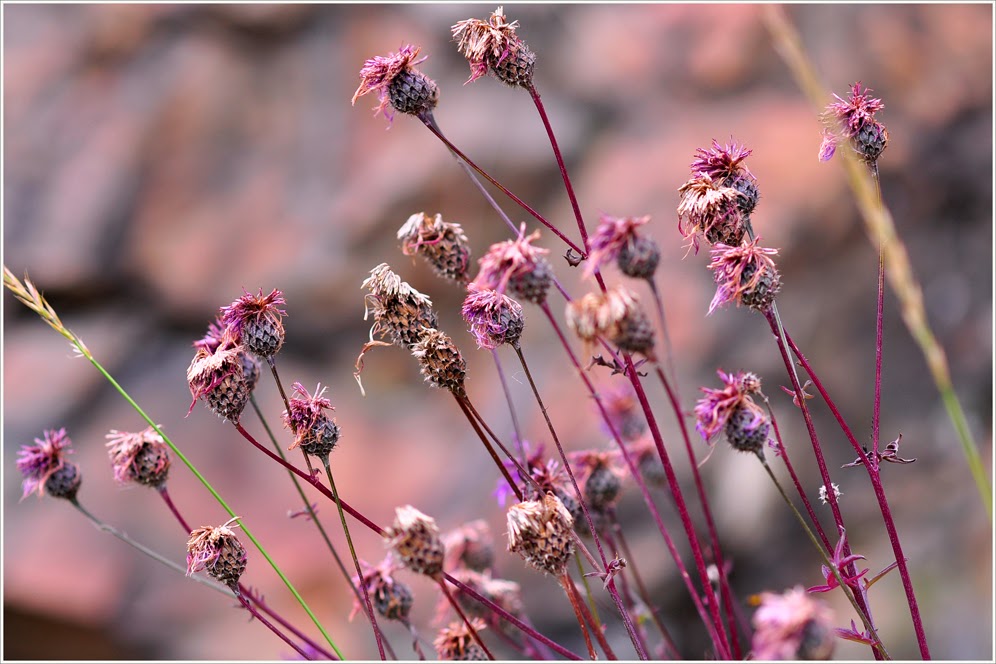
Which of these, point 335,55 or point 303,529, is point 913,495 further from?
point 335,55

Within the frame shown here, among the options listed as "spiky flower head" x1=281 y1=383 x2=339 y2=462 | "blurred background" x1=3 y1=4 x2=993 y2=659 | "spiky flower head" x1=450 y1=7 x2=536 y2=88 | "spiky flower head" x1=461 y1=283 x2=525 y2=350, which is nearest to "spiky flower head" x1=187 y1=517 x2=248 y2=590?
"spiky flower head" x1=281 y1=383 x2=339 y2=462

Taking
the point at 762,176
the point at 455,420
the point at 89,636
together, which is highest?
the point at 762,176

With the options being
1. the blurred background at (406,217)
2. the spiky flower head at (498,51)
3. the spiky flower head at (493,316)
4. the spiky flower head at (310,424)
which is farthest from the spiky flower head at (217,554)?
the blurred background at (406,217)

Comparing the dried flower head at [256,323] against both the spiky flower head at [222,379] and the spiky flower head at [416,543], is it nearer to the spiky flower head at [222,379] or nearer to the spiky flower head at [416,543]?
the spiky flower head at [222,379]

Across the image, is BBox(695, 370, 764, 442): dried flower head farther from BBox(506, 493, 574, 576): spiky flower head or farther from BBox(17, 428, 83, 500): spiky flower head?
BBox(17, 428, 83, 500): spiky flower head

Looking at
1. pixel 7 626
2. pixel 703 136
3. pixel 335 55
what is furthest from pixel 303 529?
pixel 703 136

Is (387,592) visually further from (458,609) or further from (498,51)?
(498,51)
